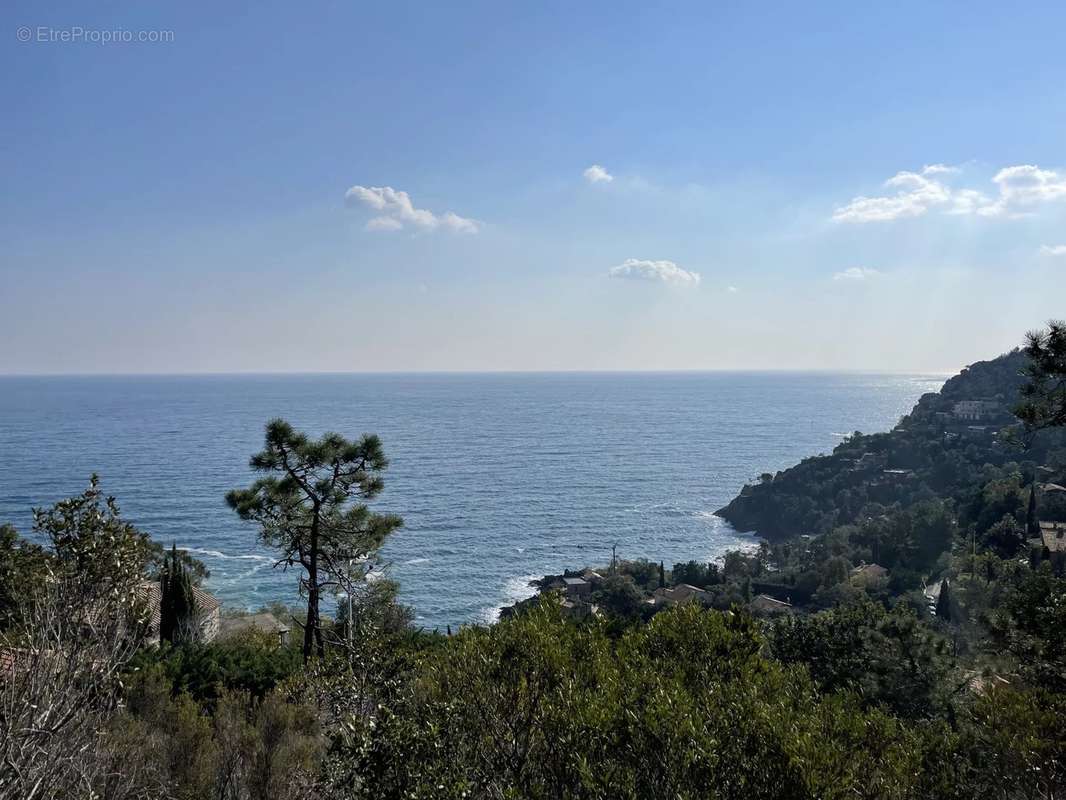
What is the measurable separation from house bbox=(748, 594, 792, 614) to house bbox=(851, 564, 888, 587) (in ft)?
19.0

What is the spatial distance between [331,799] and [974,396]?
12246 centimetres

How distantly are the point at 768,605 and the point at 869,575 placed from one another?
10.7 meters

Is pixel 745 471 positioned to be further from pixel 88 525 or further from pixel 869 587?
pixel 88 525

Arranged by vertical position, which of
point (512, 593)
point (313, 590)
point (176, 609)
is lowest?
point (512, 593)

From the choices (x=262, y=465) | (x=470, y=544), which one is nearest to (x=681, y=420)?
(x=470, y=544)

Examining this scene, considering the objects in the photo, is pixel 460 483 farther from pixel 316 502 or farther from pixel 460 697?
pixel 460 697

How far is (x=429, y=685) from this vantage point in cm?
899

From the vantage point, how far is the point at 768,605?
159 ft

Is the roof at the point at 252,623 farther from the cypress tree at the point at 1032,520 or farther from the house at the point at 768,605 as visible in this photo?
the cypress tree at the point at 1032,520

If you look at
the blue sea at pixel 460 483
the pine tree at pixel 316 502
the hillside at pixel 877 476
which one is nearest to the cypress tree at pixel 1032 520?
the hillside at pixel 877 476

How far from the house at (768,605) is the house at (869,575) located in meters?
5.80

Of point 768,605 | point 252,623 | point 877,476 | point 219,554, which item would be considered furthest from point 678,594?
point 877,476

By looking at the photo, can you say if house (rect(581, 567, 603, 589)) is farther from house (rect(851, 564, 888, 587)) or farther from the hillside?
the hillside

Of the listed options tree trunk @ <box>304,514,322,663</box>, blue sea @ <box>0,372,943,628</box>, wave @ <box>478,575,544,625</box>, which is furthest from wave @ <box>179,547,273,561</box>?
tree trunk @ <box>304,514,322,663</box>
